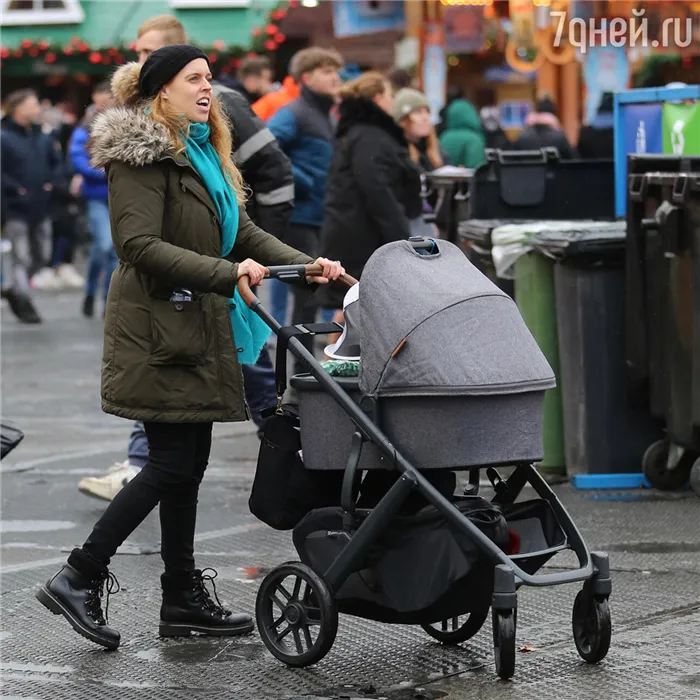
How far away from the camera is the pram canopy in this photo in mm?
4324

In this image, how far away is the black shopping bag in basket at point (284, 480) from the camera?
15.5 feet

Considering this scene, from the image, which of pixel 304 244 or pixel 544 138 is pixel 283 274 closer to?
pixel 304 244

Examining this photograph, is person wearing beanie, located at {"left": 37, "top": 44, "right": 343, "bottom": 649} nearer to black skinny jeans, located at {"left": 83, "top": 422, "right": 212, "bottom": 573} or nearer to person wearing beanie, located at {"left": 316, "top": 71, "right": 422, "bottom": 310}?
black skinny jeans, located at {"left": 83, "top": 422, "right": 212, "bottom": 573}

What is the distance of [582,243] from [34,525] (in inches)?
107

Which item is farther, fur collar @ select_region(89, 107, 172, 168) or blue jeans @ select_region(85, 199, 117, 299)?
blue jeans @ select_region(85, 199, 117, 299)

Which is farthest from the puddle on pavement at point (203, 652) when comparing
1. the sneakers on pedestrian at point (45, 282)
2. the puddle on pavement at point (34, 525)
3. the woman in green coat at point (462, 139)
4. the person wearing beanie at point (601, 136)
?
the sneakers on pedestrian at point (45, 282)

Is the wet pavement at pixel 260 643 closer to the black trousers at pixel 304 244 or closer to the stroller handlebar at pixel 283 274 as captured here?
the stroller handlebar at pixel 283 274

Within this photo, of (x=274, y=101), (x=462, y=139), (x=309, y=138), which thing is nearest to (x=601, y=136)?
(x=462, y=139)

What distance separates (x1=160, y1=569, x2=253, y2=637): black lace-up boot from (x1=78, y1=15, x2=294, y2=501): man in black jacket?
1.86m

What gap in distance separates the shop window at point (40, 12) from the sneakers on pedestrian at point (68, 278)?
37.6ft

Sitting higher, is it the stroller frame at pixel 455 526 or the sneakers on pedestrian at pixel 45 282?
the stroller frame at pixel 455 526

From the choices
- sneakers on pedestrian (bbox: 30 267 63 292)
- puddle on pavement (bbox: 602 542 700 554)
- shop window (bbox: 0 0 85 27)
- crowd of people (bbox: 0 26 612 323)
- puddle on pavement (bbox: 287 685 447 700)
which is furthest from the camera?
shop window (bbox: 0 0 85 27)

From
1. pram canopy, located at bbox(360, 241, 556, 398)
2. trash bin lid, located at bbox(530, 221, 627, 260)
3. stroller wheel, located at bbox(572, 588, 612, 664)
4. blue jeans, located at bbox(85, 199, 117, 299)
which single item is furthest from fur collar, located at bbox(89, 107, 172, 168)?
blue jeans, located at bbox(85, 199, 117, 299)
